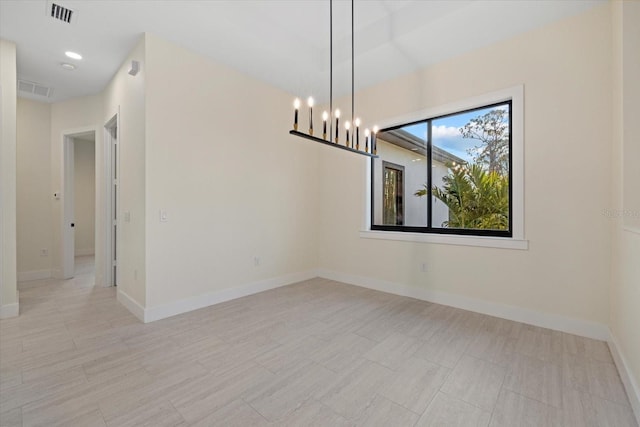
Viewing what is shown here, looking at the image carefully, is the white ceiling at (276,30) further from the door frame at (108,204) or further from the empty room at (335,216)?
the door frame at (108,204)

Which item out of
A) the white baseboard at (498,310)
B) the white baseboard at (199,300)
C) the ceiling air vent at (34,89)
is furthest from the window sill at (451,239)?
the ceiling air vent at (34,89)

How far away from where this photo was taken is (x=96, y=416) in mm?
1594

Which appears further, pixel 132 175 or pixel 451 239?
pixel 451 239

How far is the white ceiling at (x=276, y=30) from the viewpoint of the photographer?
2.64 metres

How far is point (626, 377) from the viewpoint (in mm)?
1864

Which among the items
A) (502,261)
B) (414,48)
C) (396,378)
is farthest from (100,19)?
(502,261)

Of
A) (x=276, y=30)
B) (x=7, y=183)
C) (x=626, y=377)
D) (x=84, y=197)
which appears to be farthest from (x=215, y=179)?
(x=84, y=197)

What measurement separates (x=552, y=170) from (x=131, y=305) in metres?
4.77

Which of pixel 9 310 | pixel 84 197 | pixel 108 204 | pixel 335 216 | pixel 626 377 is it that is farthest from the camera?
pixel 84 197

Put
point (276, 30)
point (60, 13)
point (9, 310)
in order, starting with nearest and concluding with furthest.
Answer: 1. point (60, 13)
2. point (9, 310)
3. point (276, 30)

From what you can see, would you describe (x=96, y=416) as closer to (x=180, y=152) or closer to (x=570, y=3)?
(x=180, y=152)

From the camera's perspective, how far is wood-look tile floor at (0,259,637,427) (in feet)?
5.32

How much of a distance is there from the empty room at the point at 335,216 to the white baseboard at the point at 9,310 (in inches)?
0.9

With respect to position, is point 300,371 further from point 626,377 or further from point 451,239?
point 451,239
